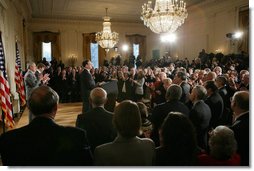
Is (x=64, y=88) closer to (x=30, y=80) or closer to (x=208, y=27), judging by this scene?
(x=30, y=80)

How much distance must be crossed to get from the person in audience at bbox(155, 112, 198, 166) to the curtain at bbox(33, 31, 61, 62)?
52.3 feet

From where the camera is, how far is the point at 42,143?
5.21 ft

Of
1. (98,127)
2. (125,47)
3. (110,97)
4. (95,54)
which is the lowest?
(110,97)

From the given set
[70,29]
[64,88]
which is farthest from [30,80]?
[70,29]

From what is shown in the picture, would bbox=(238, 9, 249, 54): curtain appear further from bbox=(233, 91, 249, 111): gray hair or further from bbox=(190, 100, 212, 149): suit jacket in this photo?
bbox=(233, 91, 249, 111): gray hair

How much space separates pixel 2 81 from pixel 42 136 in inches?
147

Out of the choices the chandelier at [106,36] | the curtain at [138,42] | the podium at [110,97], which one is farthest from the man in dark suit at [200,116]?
the curtain at [138,42]

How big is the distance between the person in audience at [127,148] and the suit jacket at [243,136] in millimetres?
939

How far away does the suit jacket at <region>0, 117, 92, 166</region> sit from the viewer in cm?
159

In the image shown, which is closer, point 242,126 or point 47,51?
point 242,126

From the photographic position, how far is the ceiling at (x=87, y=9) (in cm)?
1204

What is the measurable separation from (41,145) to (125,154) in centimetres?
51

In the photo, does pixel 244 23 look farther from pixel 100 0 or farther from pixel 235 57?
pixel 100 0

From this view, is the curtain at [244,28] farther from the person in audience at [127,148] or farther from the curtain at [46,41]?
the curtain at [46,41]
